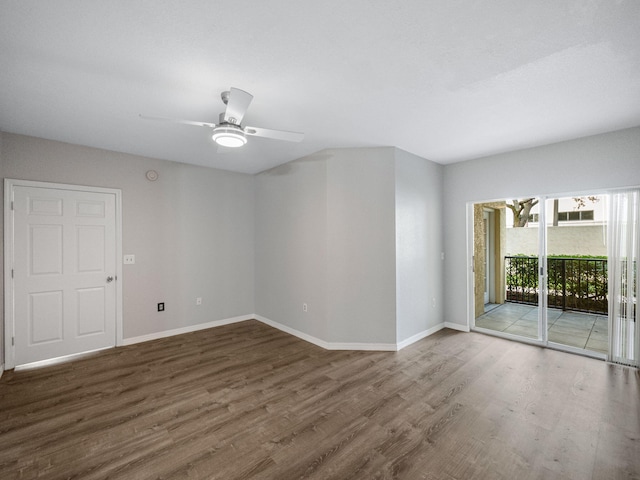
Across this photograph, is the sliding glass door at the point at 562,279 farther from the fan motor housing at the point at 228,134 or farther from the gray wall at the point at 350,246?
the fan motor housing at the point at 228,134

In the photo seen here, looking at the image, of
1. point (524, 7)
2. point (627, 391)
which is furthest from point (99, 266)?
point (627, 391)

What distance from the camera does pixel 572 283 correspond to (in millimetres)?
5465

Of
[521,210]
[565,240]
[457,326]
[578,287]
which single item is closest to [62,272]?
[457,326]

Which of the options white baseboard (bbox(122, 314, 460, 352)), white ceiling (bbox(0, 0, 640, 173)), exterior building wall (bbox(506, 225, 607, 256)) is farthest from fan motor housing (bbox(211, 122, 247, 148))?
exterior building wall (bbox(506, 225, 607, 256))

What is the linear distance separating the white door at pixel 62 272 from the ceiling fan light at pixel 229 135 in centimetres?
254

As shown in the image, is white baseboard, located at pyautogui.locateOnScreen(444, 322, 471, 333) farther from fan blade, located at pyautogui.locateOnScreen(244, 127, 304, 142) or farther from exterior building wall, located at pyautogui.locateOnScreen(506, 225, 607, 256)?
exterior building wall, located at pyautogui.locateOnScreen(506, 225, 607, 256)

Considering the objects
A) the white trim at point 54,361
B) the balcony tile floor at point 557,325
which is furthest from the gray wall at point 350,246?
the white trim at point 54,361

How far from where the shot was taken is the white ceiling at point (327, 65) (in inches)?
60.6

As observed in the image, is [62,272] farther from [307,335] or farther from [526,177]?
[526,177]

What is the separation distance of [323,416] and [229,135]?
98.7 inches

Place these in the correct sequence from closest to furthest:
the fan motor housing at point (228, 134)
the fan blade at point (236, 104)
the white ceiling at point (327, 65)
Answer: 1. the white ceiling at point (327, 65)
2. the fan blade at point (236, 104)
3. the fan motor housing at point (228, 134)

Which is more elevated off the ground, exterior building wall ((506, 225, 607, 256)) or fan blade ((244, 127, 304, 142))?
fan blade ((244, 127, 304, 142))

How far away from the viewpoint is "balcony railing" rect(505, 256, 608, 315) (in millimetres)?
5199

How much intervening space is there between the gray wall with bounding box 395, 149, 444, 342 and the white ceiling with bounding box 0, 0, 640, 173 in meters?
0.86
